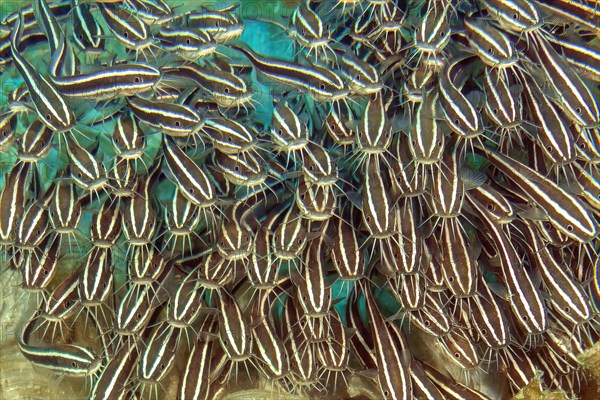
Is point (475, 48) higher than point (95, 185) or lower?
higher

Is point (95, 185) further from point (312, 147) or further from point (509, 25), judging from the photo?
point (509, 25)

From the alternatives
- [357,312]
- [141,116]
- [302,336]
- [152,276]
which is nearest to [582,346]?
[357,312]

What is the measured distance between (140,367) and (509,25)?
12.1ft

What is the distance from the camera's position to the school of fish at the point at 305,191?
3967mm

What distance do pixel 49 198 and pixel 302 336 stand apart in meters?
2.20

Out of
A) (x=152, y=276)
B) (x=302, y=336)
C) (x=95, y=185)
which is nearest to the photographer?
(x=95, y=185)

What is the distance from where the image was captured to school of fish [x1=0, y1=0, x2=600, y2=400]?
397 centimetres

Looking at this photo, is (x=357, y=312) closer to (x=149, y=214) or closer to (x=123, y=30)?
(x=149, y=214)

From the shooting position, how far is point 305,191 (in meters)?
4.09

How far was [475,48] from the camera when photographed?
4.00m

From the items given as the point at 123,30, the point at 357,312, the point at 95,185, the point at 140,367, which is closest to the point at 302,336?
the point at 357,312

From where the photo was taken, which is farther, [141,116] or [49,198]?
[49,198]

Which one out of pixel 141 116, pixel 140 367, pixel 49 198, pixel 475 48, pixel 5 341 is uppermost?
pixel 475 48

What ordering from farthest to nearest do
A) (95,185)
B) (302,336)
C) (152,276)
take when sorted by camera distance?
1. (302,336)
2. (152,276)
3. (95,185)
